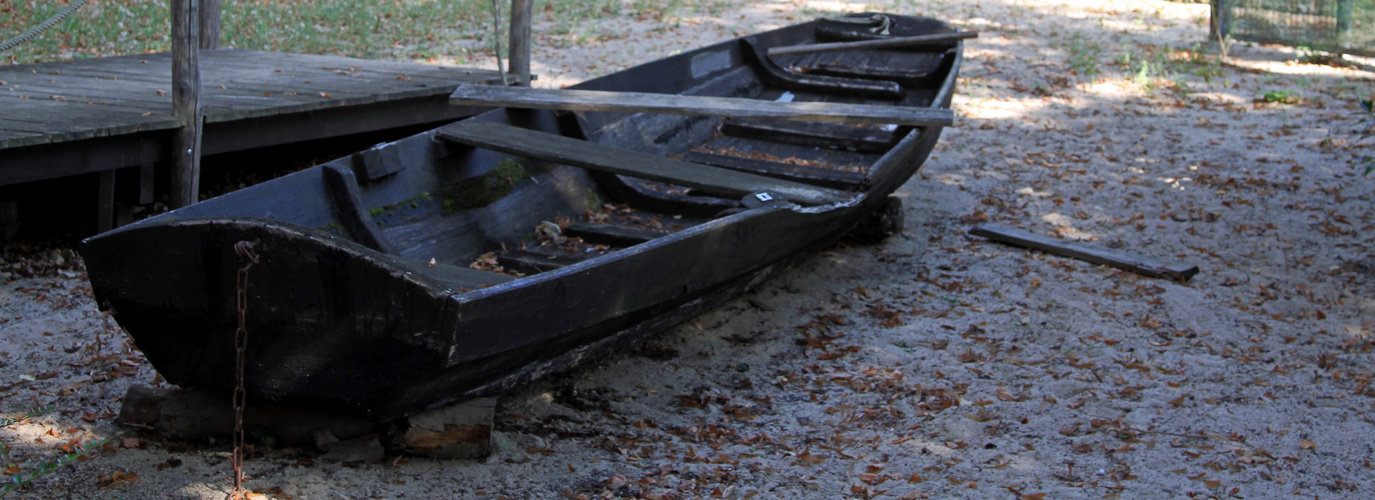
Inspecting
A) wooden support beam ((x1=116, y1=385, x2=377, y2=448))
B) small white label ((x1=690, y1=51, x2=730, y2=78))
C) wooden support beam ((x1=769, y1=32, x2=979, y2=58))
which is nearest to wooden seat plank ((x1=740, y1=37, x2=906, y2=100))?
Result: wooden support beam ((x1=769, y1=32, x2=979, y2=58))

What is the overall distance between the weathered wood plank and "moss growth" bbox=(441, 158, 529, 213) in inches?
8.7

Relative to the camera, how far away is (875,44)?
A: 331 inches

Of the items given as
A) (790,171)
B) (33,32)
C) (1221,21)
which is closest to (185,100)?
(33,32)

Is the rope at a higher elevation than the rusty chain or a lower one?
higher

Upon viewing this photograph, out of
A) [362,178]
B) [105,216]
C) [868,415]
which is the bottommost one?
[868,415]

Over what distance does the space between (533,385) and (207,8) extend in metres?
5.30

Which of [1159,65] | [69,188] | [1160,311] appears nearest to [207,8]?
[69,188]

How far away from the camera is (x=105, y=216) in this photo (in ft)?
16.8

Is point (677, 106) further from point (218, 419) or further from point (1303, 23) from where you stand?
point (1303, 23)

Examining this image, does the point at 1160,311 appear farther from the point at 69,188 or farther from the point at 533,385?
the point at 69,188

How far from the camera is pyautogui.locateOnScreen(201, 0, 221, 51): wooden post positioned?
25.4 ft

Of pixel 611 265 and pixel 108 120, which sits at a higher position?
pixel 108 120

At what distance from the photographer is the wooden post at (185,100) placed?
5023 millimetres

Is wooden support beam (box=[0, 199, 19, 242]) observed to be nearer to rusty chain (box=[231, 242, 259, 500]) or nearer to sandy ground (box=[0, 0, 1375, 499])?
sandy ground (box=[0, 0, 1375, 499])
